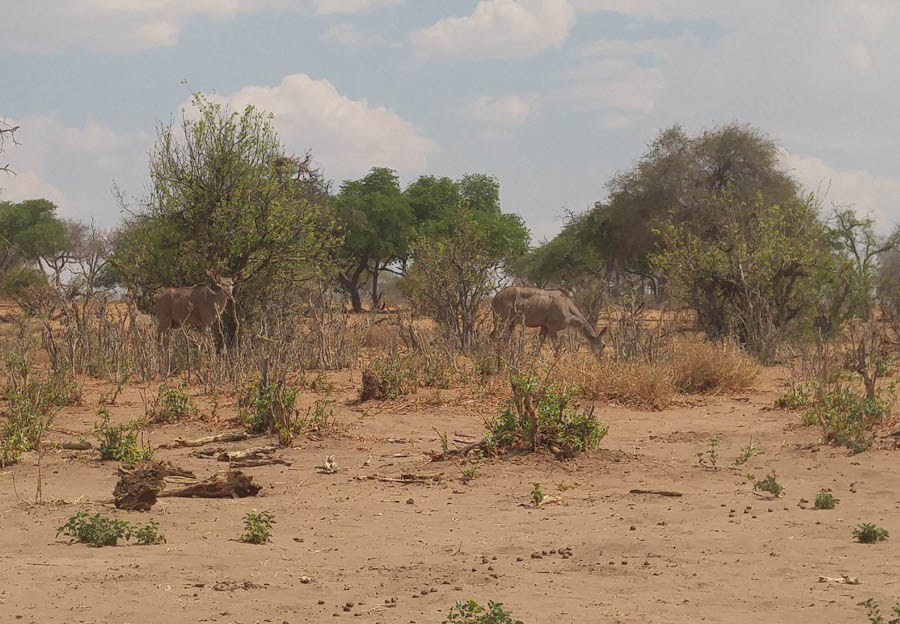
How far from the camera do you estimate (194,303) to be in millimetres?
15992

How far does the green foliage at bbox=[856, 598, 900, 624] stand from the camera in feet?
13.3

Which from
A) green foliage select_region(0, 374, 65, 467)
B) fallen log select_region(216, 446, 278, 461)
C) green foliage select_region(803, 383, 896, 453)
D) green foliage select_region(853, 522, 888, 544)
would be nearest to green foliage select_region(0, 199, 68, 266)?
green foliage select_region(0, 374, 65, 467)

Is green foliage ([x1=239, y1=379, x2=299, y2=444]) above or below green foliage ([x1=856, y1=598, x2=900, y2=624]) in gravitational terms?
above

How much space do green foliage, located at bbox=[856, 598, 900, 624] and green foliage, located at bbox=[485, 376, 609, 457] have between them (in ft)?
13.1

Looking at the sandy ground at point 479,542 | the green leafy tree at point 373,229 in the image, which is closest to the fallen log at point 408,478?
the sandy ground at point 479,542

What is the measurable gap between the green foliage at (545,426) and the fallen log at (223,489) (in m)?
2.25

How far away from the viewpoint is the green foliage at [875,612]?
4043 mm

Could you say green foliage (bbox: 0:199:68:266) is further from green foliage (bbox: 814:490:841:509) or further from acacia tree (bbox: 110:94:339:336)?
green foliage (bbox: 814:490:841:509)

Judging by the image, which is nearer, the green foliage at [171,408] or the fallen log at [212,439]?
the fallen log at [212,439]

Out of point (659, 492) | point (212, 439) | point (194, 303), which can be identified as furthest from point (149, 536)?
point (194, 303)

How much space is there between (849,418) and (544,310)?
389 inches

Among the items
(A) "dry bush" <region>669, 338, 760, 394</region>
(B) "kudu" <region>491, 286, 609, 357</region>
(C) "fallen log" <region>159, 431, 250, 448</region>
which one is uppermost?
(B) "kudu" <region>491, 286, 609, 357</region>

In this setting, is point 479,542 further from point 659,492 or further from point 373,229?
point 373,229

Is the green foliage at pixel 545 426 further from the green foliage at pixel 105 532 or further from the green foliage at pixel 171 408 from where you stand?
the green foliage at pixel 171 408
